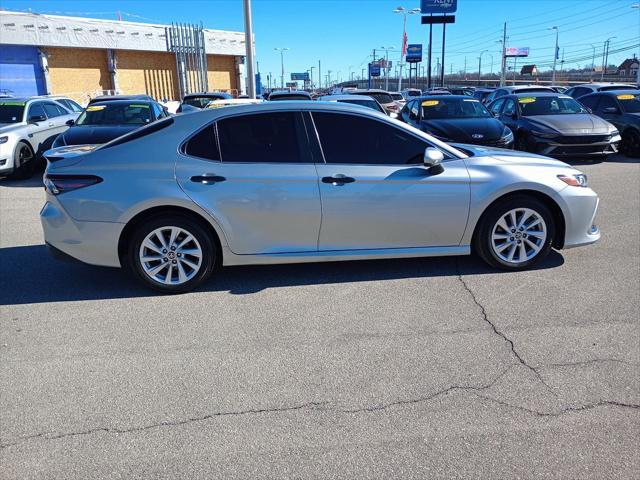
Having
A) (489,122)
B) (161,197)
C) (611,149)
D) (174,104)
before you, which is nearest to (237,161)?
(161,197)

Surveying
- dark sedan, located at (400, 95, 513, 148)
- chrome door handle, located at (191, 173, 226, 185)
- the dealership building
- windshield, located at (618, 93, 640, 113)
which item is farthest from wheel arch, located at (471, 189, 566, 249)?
the dealership building

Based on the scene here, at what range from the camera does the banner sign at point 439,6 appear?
38.6m

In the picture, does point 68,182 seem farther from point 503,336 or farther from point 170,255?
point 503,336

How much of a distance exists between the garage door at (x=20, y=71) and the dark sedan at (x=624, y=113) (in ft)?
102

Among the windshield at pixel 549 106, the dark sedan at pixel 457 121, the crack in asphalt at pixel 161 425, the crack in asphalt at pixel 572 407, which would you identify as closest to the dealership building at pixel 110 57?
the dark sedan at pixel 457 121

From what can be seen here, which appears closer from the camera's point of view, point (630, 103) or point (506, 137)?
point (506, 137)

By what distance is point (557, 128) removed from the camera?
11344mm

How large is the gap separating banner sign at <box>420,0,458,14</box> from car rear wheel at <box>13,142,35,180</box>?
1378 inches

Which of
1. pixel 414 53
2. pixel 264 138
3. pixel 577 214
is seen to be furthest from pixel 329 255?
pixel 414 53

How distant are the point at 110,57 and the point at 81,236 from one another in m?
35.7

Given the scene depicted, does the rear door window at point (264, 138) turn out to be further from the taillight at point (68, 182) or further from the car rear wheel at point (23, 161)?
the car rear wheel at point (23, 161)

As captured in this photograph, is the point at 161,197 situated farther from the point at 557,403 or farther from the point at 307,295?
the point at 557,403

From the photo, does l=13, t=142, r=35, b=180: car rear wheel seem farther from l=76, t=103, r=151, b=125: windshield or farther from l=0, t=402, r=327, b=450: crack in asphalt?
l=0, t=402, r=327, b=450: crack in asphalt

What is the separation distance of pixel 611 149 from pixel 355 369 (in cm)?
1057
